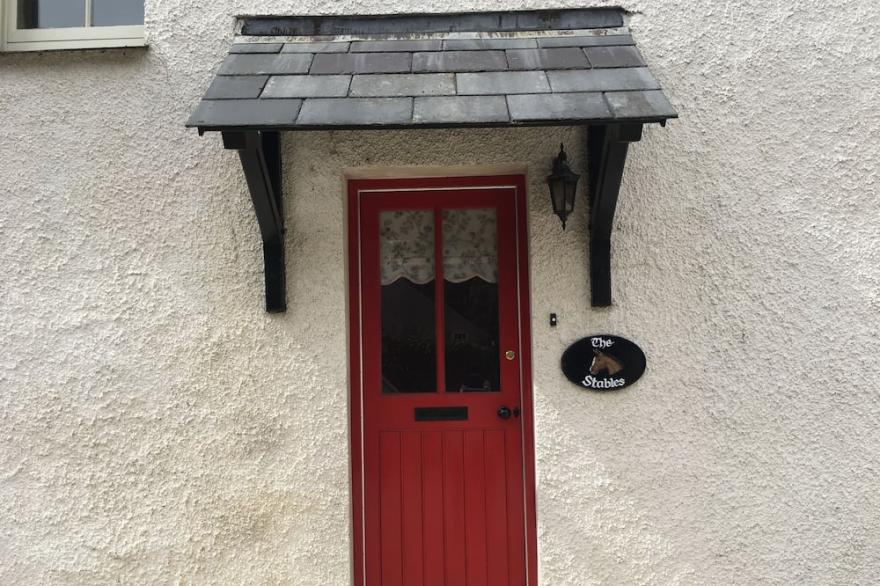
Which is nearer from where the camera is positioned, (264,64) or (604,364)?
(264,64)

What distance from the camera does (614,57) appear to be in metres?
2.67

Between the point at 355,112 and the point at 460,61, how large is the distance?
0.68 meters

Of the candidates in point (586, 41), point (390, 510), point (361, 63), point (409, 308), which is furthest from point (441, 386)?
point (586, 41)

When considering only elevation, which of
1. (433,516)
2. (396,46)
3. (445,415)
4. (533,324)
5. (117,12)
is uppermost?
(117,12)

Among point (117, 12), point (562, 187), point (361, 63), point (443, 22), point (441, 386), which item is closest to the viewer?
point (361, 63)

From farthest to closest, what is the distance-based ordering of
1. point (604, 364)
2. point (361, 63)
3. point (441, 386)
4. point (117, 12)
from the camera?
1. point (117, 12)
2. point (441, 386)
3. point (604, 364)
4. point (361, 63)

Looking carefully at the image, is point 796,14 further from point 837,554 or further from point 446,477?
point 446,477

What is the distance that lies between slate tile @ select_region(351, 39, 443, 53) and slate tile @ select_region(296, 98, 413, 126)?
544 mm

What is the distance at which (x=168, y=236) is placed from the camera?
2990mm

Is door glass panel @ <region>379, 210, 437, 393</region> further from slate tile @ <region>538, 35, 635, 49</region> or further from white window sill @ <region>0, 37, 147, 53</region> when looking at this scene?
white window sill @ <region>0, 37, 147, 53</region>

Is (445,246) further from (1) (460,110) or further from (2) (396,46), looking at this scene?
(2) (396,46)

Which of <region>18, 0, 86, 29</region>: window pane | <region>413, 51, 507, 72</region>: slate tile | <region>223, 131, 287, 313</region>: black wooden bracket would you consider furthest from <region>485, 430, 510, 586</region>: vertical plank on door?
<region>18, 0, 86, 29</region>: window pane

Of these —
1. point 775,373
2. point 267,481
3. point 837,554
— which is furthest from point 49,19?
point 837,554

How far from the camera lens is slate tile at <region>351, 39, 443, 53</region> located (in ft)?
9.14
